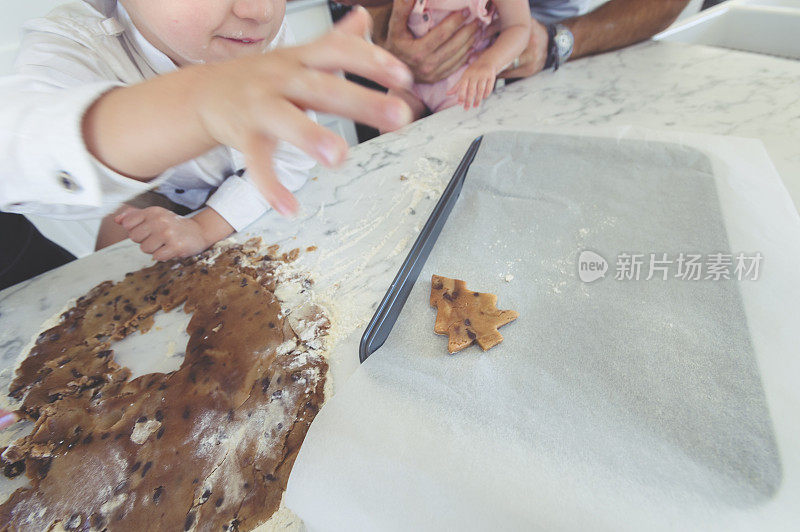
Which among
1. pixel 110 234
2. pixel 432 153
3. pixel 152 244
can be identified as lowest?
pixel 110 234

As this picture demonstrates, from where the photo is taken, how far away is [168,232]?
762mm

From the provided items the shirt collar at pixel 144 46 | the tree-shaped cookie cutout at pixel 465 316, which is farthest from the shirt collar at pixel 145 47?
the tree-shaped cookie cutout at pixel 465 316

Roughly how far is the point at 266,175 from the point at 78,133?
25cm

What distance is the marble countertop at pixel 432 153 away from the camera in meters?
0.71

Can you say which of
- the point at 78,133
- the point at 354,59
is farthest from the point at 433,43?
the point at 78,133

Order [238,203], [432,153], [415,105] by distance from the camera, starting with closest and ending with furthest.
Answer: [238,203]
[432,153]
[415,105]

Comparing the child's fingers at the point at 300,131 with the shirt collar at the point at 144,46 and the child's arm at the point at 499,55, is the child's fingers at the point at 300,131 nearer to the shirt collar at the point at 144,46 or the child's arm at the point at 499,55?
the shirt collar at the point at 144,46

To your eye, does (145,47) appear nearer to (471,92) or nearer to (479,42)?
(471,92)

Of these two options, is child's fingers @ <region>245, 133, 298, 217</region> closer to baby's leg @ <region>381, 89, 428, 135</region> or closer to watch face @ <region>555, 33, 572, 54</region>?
baby's leg @ <region>381, 89, 428, 135</region>

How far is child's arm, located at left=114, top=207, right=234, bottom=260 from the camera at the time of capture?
763 mm

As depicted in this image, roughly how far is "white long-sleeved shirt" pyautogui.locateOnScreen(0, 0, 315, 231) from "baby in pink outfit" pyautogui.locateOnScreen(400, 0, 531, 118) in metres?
0.42

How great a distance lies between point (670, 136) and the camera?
2.67 feet

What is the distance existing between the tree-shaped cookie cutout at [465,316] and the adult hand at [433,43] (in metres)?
0.84

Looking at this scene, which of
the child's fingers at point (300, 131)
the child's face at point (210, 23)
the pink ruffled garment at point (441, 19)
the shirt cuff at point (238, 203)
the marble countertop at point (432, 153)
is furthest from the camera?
the pink ruffled garment at point (441, 19)
